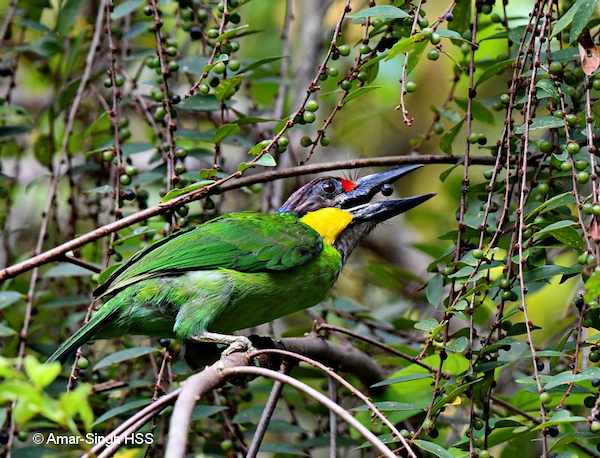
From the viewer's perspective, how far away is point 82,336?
2.26m

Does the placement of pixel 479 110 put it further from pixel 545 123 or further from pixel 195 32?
pixel 195 32

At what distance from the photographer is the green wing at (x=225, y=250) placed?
252cm

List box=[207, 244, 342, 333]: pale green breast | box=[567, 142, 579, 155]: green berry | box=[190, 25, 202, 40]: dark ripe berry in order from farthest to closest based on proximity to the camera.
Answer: box=[190, 25, 202, 40]: dark ripe berry < box=[207, 244, 342, 333]: pale green breast < box=[567, 142, 579, 155]: green berry

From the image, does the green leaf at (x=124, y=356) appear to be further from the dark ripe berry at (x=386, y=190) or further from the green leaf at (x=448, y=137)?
the green leaf at (x=448, y=137)

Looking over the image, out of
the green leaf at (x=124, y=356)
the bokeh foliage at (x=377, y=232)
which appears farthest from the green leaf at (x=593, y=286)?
the green leaf at (x=124, y=356)

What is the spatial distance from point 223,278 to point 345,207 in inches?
28.7

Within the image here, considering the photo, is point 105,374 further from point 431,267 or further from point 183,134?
point 431,267

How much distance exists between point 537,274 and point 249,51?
355 centimetres

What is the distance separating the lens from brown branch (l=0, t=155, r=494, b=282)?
7.30 ft

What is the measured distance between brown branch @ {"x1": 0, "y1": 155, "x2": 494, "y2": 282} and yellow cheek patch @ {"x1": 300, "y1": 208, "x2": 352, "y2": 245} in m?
0.48

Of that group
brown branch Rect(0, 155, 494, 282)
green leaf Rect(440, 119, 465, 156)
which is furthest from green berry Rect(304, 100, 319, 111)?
green leaf Rect(440, 119, 465, 156)

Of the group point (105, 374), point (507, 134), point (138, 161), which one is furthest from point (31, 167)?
point (507, 134)

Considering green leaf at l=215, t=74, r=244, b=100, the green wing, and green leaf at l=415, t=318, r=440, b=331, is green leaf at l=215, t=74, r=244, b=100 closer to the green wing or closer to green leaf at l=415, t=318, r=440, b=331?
the green wing

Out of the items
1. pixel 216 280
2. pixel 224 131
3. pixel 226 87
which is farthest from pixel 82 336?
pixel 226 87
